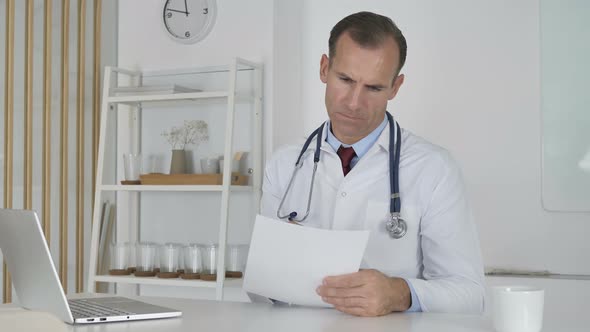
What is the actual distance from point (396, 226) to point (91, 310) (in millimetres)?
817

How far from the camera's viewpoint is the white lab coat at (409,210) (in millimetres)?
2062

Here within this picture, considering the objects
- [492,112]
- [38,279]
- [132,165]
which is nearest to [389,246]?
[38,279]

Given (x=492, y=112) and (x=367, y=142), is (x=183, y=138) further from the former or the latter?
(x=367, y=142)

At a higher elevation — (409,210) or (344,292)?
(409,210)

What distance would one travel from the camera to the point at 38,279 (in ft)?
5.46

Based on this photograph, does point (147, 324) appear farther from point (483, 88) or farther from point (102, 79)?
point (102, 79)

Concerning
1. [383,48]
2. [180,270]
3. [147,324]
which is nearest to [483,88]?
[383,48]

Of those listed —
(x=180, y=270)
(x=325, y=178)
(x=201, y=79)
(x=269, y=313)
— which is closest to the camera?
(x=269, y=313)

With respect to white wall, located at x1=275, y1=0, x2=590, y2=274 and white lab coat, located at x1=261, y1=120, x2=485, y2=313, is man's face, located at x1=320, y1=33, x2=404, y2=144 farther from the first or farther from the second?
white wall, located at x1=275, y1=0, x2=590, y2=274

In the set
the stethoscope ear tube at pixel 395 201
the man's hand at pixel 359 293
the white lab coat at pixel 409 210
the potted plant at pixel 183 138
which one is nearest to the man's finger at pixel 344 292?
the man's hand at pixel 359 293

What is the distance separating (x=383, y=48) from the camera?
2.21 metres

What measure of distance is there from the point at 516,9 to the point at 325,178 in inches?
58.1

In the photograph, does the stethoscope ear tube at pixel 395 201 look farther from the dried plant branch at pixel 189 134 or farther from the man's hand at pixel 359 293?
the dried plant branch at pixel 189 134

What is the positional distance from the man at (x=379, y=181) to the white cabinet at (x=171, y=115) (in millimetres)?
1159
